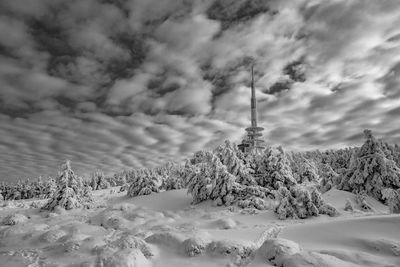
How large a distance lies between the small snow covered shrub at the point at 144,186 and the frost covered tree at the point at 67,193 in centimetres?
559

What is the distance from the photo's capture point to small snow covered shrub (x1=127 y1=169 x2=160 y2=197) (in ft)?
119

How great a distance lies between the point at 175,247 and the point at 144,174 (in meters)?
27.6

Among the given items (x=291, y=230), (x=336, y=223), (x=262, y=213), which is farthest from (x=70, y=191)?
(x=336, y=223)

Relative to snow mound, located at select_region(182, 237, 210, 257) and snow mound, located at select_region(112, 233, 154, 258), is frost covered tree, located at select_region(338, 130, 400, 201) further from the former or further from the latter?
snow mound, located at select_region(112, 233, 154, 258)

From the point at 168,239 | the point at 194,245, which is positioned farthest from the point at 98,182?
the point at 194,245

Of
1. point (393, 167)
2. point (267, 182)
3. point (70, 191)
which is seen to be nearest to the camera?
point (393, 167)

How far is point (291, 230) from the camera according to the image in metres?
13.8

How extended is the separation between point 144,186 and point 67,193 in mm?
9381

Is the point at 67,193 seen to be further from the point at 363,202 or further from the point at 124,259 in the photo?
the point at 363,202

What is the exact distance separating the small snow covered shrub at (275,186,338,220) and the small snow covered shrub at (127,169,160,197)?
1945 centimetres

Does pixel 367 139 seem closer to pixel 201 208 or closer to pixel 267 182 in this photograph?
pixel 267 182

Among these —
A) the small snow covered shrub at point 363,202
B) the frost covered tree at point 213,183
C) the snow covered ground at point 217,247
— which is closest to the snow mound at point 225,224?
the snow covered ground at point 217,247

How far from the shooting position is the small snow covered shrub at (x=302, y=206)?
2012 centimetres

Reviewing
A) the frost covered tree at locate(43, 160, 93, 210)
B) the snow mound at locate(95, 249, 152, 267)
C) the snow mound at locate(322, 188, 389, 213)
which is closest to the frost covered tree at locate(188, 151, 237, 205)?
the snow mound at locate(322, 188, 389, 213)
